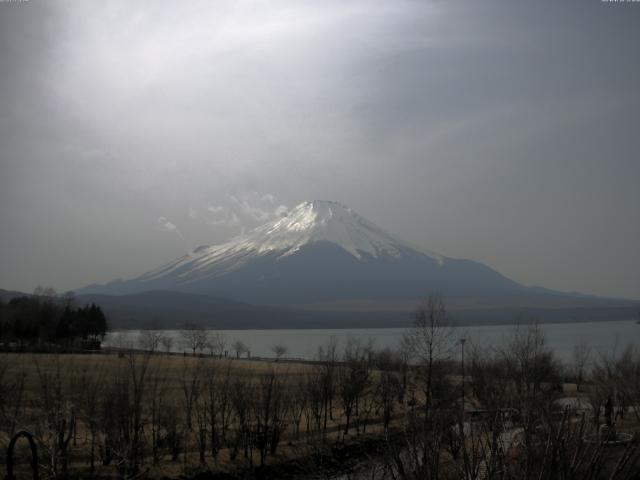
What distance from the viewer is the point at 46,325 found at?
85312 mm

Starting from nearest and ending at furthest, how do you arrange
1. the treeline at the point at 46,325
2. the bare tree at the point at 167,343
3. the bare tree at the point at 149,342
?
the bare tree at the point at 149,342, the treeline at the point at 46,325, the bare tree at the point at 167,343

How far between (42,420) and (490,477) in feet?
60.9

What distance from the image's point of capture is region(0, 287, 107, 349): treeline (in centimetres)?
7581

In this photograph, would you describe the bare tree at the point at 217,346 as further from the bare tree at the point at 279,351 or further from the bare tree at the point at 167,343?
the bare tree at the point at 279,351

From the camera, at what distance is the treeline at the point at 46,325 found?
75812mm

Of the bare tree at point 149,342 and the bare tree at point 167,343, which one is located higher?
the bare tree at point 149,342

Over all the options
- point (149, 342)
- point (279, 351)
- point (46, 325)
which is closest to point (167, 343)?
point (149, 342)

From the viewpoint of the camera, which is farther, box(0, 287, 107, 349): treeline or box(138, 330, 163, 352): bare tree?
box(0, 287, 107, 349): treeline

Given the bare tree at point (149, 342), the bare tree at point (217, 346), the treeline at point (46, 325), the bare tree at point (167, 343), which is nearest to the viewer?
the bare tree at point (149, 342)

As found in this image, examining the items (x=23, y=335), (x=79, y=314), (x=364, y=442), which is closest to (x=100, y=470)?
(x=364, y=442)

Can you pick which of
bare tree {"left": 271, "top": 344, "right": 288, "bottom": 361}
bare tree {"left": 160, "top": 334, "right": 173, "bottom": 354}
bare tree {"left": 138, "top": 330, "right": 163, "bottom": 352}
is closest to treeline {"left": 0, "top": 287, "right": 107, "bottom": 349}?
bare tree {"left": 138, "top": 330, "right": 163, "bottom": 352}

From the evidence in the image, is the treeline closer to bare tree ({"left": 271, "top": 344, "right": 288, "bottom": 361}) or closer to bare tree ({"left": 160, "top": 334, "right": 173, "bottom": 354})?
bare tree ({"left": 160, "top": 334, "right": 173, "bottom": 354})

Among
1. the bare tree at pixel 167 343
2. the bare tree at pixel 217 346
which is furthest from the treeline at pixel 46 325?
the bare tree at pixel 217 346

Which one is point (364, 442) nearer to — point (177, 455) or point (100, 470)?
point (177, 455)
